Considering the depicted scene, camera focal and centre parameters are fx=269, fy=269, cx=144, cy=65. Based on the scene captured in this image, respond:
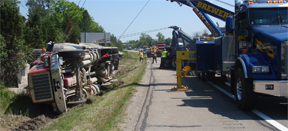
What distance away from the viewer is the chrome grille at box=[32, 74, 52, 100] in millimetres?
7836

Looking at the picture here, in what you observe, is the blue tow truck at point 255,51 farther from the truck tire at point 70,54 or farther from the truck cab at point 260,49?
the truck tire at point 70,54

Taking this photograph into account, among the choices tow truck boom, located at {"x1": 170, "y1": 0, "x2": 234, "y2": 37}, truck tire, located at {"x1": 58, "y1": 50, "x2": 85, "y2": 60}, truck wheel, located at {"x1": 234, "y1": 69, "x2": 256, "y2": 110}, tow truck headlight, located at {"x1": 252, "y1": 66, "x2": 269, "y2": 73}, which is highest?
tow truck boom, located at {"x1": 170, "y1": 0, "x2": 234, "y2": 37}

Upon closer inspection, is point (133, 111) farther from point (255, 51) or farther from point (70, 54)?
point (255, 51)

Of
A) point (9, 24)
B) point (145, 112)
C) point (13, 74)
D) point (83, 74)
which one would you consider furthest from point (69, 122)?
point (9, 24)

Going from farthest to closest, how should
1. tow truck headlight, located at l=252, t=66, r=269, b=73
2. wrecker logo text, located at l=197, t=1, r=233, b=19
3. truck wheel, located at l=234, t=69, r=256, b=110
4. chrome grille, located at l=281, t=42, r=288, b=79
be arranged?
wrecker logo text, located at l=197, t=1, r=233, b=19 < truck wheel, located at l=234, t=69, r=256, b=110 < tow truck headlight, located at l=252, t=66, r=269, b=73 < chrome grille, located at l=281, t=42, r=288, b=79

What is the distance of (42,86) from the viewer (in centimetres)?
786

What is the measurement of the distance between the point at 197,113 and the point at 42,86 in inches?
177

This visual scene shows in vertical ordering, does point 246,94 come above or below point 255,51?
below

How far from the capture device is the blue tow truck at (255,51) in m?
6.37

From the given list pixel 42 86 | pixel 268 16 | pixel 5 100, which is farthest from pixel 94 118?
pixel 268 16

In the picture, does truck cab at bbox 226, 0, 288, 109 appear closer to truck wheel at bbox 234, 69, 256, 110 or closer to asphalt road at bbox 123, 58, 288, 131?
truck wheel at bbox 234, 69, 256, 110

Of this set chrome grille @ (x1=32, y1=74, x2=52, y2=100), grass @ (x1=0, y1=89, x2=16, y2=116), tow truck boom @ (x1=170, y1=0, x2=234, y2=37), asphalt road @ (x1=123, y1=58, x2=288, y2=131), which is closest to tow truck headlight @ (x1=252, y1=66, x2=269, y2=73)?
asphalt road @ (x1=123, y1=58, x2=288, y2=131)

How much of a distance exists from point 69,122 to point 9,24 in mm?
9431

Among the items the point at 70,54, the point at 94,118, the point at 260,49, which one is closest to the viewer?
the point at 94,118
